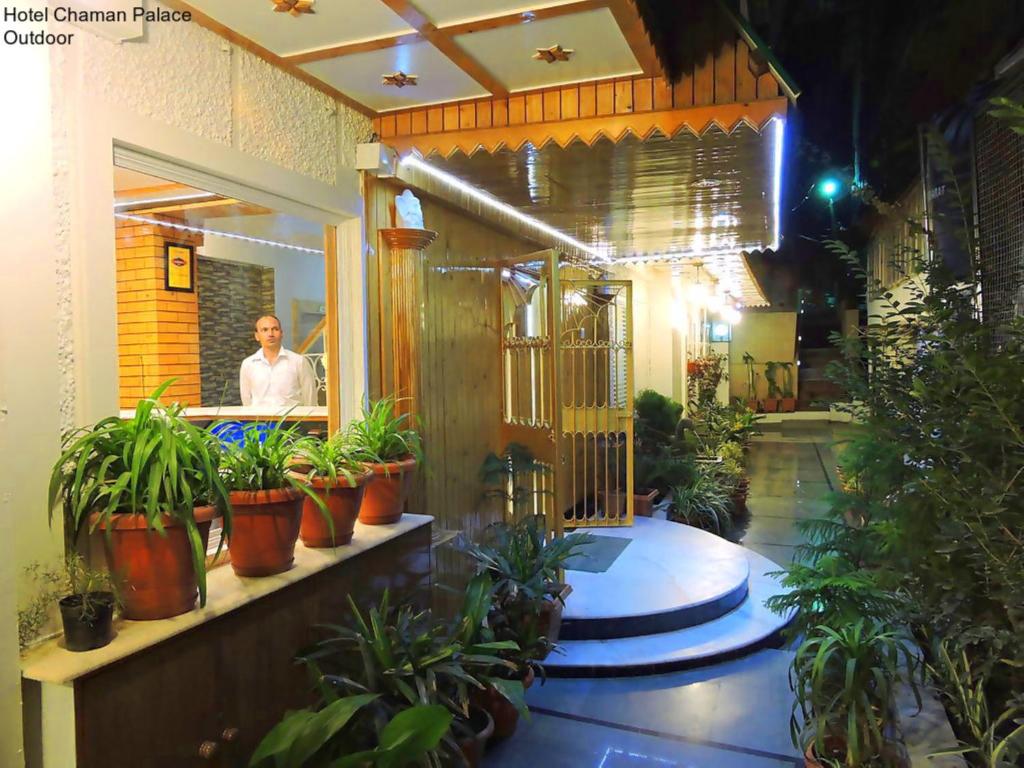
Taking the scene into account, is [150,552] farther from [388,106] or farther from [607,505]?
[607,505]

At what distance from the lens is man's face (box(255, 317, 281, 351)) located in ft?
13.5

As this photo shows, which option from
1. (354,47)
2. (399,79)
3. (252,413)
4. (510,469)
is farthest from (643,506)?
(354,47)

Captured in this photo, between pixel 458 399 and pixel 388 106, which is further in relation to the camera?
pixel 458 399

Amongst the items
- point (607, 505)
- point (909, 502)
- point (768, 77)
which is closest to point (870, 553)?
point (909, 502)

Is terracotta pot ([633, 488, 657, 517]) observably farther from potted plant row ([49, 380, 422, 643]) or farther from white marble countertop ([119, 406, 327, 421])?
potted plant row ([49, 380, 422, 643])

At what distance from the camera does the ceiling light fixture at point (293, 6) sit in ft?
7.70

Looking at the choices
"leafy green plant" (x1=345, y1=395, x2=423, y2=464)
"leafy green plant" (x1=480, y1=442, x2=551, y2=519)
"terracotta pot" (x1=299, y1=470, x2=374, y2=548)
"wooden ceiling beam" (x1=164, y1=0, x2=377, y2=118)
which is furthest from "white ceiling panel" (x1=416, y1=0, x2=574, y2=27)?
"leafy green plant" (x1=480, y1=442, x2=551, y2=519)

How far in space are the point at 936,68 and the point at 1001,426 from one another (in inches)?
119

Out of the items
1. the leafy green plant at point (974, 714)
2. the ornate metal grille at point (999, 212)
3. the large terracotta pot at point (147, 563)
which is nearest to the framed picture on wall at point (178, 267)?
the large terracotta pot at point (147, 563)

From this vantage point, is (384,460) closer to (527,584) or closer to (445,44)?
(527,584)

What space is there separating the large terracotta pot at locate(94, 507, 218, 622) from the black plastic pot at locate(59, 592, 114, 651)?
0.12m

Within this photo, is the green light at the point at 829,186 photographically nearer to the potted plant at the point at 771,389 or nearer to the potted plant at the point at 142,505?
the potted plant at the point at 142,505

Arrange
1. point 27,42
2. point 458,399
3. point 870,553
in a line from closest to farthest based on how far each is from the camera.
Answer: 1. point 27,42
2. point 870,553
3. point 458,399

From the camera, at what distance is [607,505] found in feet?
22.6
